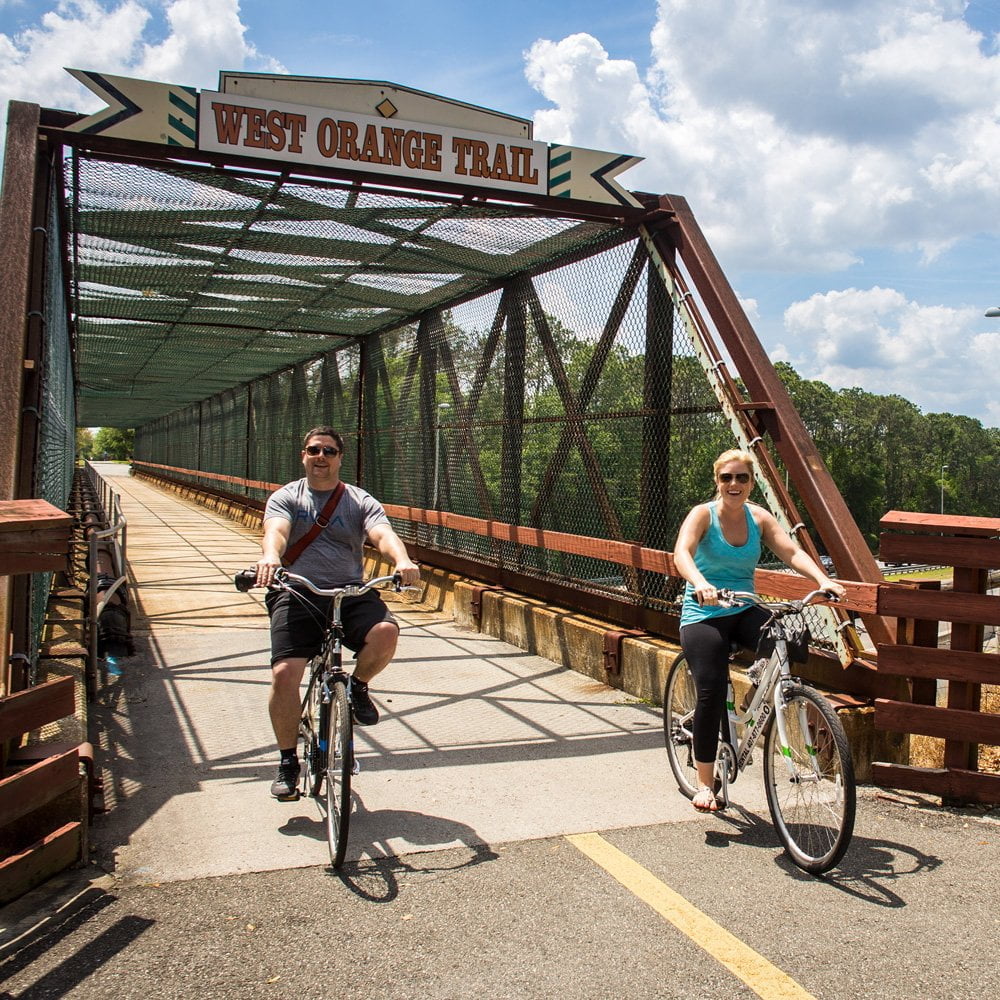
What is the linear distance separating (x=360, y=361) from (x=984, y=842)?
1068cm

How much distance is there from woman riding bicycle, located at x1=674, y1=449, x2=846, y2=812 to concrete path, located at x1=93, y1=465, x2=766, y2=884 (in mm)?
495

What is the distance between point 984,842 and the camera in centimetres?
423

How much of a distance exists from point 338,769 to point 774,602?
188 centimetres

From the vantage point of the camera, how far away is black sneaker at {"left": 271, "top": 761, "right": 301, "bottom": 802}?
4.21 m

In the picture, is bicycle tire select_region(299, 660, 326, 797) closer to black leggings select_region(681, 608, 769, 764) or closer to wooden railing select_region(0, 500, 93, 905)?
wooden railing select_region(0, 500, 93, 905)

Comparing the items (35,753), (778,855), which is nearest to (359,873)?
(35,753)

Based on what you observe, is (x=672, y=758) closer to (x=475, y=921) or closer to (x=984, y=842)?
(x=984, y=842)

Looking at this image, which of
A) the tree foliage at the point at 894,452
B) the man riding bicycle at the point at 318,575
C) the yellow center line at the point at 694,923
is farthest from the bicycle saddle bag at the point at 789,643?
the tree foliage at the point at 894,452

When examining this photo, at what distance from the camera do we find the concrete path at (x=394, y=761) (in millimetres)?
4098

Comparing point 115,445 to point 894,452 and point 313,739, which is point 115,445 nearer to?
point 894,452

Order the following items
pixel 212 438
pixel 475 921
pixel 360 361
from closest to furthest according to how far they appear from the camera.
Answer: pixel 475 921 → pixel 360 361 → pixel 212 438

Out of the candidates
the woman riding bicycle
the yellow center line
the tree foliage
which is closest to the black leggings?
the woman riding bicycle

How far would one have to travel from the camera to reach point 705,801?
4.25m

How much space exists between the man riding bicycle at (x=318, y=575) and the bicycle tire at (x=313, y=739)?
56mm
